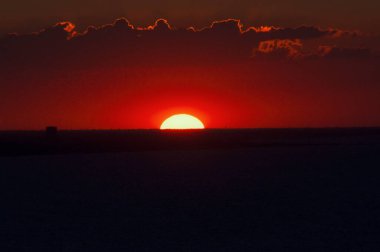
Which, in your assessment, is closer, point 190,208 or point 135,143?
point 190,208

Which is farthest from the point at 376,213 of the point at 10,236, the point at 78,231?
the point at 10,236

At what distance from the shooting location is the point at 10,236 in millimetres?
17234

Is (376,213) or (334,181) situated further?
→ (334,181)

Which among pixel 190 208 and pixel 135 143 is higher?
pixel 135 143

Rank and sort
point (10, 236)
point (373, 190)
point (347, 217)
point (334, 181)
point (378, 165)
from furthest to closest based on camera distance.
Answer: point (378, 165) < point (334, 181) < point (373, 190) < point (347, 217) < point (10, 236)

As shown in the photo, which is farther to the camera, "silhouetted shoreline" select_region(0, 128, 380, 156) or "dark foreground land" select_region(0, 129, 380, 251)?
"silhouetted shoreline" select_region(0, 128, 380, 156)

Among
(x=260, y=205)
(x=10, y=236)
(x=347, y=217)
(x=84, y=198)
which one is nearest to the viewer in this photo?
(x=10, y=236)

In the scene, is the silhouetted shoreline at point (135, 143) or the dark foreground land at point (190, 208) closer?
the dark foreground land at point (190, 208)

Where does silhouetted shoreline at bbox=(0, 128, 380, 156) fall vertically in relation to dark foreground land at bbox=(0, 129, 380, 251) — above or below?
above

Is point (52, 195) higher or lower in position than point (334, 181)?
lower

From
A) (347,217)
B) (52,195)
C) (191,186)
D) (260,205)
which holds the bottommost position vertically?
(347,217)

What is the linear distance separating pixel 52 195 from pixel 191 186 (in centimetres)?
617

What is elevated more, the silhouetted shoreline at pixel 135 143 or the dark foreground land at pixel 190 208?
the silhouetted shoreline at pixel 135 143

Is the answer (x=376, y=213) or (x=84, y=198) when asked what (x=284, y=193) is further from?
(x=84, y=198)
